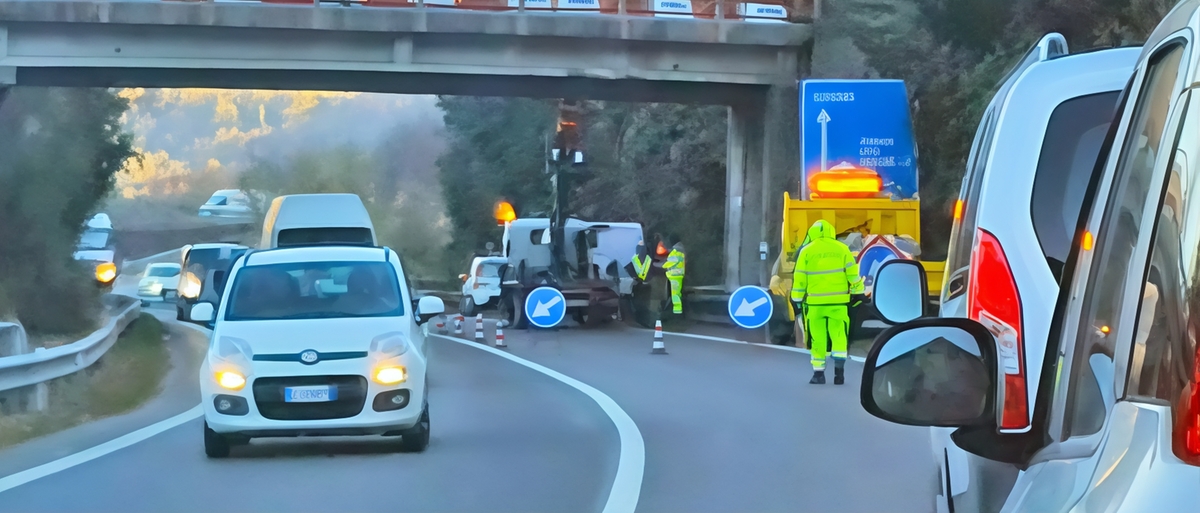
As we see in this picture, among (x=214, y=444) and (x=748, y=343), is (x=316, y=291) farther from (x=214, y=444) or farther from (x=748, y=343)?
(x=748, y=343)

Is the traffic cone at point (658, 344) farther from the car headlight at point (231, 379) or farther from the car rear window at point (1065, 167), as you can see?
the car rear window at point (1065, 167)

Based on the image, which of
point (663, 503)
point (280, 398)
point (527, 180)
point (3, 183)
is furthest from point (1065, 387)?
point (527, 180)

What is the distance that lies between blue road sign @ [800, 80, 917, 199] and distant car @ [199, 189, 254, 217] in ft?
68.3

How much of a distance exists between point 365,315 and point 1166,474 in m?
9.11

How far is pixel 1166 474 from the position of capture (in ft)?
5.56

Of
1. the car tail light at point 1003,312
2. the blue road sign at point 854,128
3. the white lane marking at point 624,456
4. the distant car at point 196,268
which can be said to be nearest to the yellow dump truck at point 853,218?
the blue road sign at point 854,128

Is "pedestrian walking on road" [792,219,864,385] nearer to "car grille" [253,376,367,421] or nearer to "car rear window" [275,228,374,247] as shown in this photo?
"car grille" [253,376,367,421]

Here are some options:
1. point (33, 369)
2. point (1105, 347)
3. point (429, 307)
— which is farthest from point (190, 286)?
point (1105, 347)

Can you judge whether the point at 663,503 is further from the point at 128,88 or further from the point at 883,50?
the point at 128,88

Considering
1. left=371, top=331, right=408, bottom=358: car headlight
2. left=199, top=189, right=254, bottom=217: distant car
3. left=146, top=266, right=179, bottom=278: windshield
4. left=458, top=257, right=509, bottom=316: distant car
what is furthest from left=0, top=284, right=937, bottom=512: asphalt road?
left=146, top=266, right=179, bottom=278: windshield

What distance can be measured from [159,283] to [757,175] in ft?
51.8

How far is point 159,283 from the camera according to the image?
3797 cm

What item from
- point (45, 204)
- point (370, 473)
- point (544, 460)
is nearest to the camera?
point (370, 473)

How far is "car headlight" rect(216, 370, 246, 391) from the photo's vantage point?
9.74 meters
